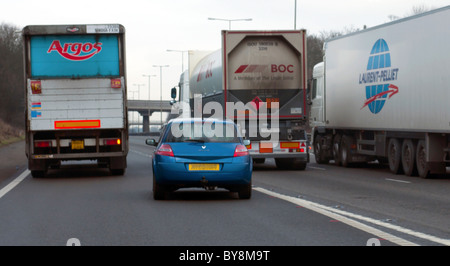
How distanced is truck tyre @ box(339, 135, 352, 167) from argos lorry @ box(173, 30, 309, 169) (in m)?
2.35

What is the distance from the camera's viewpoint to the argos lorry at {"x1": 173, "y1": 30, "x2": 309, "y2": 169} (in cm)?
2395

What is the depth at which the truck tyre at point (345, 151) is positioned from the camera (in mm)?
26219

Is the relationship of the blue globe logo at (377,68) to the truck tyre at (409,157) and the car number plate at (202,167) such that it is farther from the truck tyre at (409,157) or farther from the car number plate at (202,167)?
the car number plate at (202,167)

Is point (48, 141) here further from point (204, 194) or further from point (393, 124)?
point (393, 124)

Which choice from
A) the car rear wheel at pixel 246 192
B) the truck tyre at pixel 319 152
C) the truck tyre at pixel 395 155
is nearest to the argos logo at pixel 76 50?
the truck tyre at pixel 395 155

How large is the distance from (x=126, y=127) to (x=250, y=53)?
15.3ft

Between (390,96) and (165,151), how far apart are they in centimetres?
968

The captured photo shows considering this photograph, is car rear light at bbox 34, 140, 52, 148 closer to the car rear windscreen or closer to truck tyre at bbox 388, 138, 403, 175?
the car rear windscreen

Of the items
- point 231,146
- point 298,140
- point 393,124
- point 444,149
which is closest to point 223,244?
point 231,146

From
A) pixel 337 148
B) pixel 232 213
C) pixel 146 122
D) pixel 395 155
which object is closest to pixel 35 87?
pixel 395 155

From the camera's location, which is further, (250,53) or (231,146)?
(250,53)

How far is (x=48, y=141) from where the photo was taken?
827 inches

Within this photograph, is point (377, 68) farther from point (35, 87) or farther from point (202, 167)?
point (202, 167)

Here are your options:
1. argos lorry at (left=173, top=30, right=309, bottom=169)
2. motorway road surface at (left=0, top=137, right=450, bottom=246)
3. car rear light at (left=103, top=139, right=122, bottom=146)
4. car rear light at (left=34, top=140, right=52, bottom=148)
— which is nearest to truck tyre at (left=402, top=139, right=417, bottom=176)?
motorway road surface at (left=0, top=137, right=450, bottom=246)
